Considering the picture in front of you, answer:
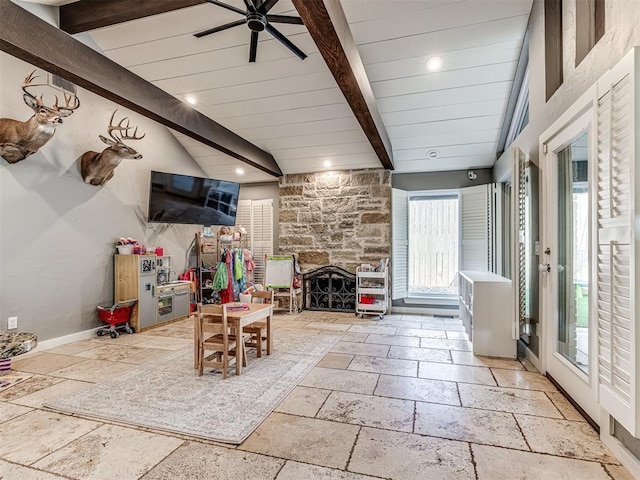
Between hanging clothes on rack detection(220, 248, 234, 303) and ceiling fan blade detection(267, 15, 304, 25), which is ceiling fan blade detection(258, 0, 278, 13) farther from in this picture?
hanging clothes on rack detection(220, 248, 234, 303)

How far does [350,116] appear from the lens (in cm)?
473

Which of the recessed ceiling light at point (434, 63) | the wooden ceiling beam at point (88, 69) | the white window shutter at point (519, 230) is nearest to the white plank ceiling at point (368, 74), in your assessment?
the recessed ceiling light at point (434, 63)

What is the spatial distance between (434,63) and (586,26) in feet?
4.84

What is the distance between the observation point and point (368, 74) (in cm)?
391

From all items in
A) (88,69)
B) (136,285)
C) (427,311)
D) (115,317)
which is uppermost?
(88,69)

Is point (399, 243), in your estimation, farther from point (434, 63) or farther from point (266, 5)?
point (266, 5)

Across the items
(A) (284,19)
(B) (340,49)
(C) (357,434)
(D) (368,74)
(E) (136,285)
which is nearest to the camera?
(C) (357,434)

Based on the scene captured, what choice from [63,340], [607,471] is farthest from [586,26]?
[63,340]

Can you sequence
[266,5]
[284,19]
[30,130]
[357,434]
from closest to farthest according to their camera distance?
[357,434], [266,5], [284,19], [30,130]

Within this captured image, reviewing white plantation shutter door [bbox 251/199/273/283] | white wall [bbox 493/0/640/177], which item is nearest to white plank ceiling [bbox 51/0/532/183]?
white wall [bbox 493/0/640/177]

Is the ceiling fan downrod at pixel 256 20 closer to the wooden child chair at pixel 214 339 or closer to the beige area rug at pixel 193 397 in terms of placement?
the wooden child chair at pixel 214 339

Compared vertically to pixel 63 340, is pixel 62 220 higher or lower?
higher

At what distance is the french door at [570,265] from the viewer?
84.8 inches

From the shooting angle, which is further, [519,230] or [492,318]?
[492,318]
